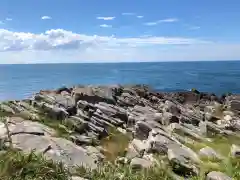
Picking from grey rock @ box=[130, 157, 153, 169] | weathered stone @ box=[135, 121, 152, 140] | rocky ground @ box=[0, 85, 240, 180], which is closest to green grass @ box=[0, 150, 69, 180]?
rocky ground @ box=[0, 85, 240, 180]

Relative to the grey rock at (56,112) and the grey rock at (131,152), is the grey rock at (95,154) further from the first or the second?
the grey rock at (56,112)

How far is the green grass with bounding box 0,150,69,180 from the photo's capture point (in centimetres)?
1120

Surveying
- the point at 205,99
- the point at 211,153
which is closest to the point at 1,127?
the point at 211,153

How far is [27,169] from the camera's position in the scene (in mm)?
11672

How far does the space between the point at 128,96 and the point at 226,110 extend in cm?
1266

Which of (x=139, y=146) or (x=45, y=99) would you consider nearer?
(x=139, y=146)

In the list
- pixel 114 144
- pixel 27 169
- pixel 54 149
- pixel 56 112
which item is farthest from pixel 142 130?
pixel 27 169

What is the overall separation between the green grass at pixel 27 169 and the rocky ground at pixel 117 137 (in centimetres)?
124

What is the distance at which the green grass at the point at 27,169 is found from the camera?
11.2 m

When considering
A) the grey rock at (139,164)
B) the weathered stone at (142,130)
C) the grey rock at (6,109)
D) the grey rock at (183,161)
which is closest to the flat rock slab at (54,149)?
the grey rock at (139,164)

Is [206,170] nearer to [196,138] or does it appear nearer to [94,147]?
[94,147]

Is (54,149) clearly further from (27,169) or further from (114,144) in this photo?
(114,144)

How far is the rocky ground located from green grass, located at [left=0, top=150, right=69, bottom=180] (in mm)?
1242

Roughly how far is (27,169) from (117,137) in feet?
56.7
